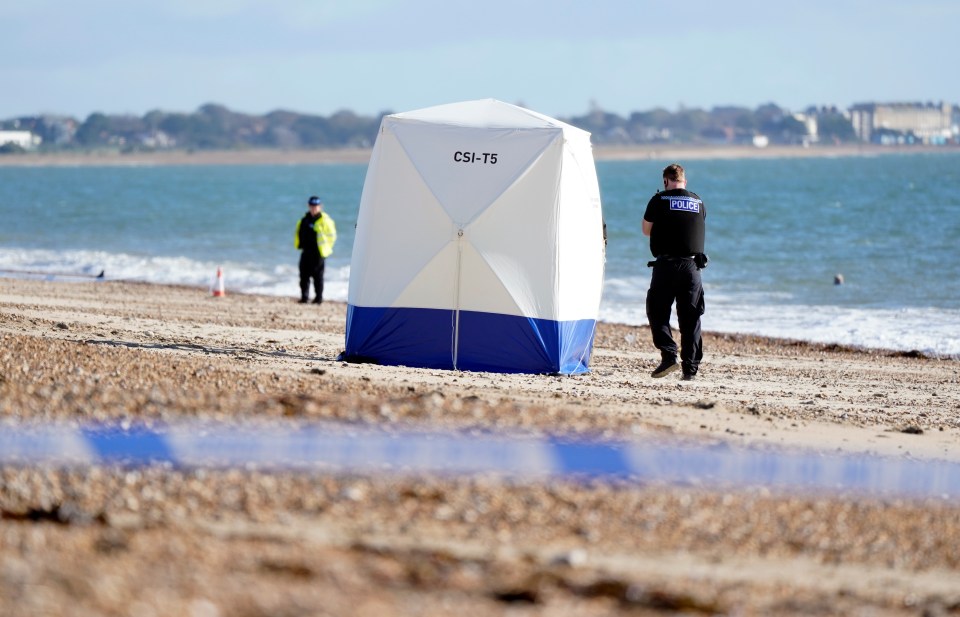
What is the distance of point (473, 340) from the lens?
11.5m

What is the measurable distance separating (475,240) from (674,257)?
165 cm

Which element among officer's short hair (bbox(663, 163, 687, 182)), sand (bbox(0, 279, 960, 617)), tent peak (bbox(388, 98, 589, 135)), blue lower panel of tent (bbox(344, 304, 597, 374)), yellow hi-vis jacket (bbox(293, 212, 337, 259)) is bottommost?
sand (bbox(0, 279, 960, 617))

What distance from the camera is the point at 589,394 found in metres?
10.3

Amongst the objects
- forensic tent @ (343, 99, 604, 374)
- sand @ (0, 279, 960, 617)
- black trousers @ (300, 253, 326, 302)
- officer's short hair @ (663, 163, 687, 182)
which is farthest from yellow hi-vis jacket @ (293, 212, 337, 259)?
officer's short hair @ (663, 163, 687, 182)

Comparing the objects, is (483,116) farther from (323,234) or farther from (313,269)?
(313,269)

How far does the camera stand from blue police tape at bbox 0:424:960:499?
6977 mm

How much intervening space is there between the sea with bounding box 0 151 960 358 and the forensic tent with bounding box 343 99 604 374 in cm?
727

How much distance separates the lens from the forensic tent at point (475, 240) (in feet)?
37.2

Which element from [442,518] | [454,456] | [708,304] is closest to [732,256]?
[708,304]

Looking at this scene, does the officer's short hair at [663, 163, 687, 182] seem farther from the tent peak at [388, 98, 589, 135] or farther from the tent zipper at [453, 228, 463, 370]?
the tent zipper at [453, 228, 463, 370]

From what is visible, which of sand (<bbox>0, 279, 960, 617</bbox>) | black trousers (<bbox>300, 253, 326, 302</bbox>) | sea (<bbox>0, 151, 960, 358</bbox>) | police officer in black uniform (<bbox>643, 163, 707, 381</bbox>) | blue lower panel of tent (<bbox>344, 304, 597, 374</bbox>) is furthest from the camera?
sea (<bbox>0, 151, 960, 358</bbox>)

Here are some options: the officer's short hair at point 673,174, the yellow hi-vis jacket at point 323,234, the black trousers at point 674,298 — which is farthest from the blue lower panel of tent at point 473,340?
the yellow hi-vis jacket at point 323,234

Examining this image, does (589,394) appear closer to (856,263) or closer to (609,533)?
(609,533)

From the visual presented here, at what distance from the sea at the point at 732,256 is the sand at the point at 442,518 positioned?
8.90 meters
